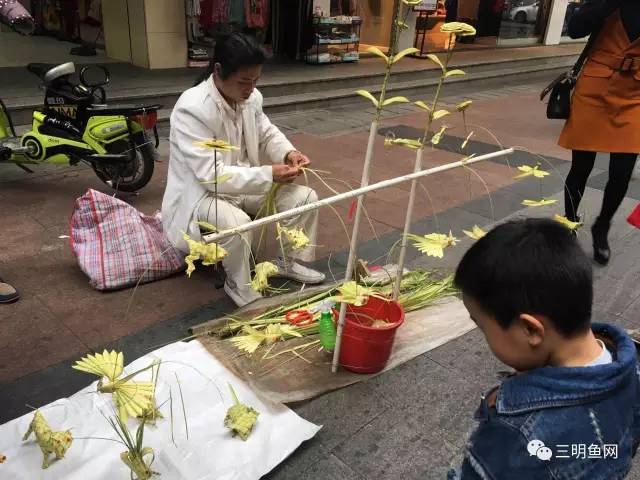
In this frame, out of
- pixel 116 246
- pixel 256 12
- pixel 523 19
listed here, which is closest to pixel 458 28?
pixel 116 246

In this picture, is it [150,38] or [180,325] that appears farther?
[150,38]

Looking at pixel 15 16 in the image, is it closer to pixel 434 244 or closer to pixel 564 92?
pixel 434 244

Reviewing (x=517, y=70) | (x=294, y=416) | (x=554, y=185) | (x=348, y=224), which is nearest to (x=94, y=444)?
(x=294, y=416)

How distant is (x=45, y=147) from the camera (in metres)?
3.70

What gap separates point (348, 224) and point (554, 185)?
82.4 inches

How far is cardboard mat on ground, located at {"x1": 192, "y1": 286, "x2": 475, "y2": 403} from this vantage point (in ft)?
6.64

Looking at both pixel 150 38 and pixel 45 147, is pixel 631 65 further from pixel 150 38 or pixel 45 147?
pixel 150 38

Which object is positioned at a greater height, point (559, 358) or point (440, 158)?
point (559, 358)

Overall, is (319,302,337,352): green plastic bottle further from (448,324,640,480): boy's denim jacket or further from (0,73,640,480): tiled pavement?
(448,324,640,480): boy's denim jacket

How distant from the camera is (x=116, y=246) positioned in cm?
279

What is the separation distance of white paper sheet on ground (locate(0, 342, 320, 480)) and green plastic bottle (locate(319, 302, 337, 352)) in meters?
0.34

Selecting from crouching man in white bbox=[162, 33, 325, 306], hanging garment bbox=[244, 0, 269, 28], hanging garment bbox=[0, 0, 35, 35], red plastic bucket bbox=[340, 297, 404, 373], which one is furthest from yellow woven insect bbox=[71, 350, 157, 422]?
hanging garment bbox=[244, 0, 269, 28]

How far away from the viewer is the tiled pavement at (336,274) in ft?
5.99

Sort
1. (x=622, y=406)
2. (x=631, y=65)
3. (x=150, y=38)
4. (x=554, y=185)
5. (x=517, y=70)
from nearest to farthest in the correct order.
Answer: (x=622, y=406), (x=631, y=65), (x=554, y=185), (x=150, y=38), (x=517, y=70)
